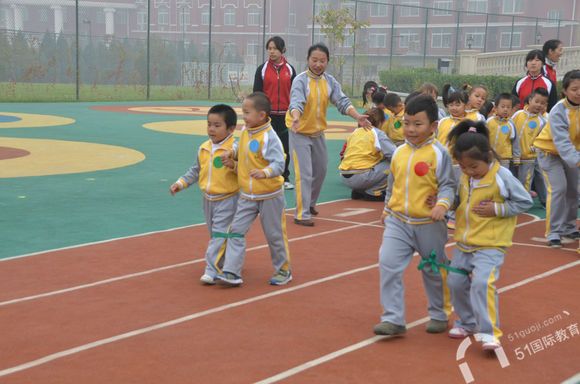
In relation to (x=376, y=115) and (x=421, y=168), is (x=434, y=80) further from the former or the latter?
(x=421, y=168)

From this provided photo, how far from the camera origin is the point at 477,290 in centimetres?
492

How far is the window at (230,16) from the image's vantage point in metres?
69.3

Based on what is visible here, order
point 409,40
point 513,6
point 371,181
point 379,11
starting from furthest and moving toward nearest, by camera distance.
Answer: point 379,11
point 513,6
point 409,40
point 371,181

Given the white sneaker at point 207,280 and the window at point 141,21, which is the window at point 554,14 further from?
the white sneaker at point 207,280

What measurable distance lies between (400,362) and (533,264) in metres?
2.98

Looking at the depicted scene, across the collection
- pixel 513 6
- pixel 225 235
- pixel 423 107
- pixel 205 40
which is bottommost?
pixel 225 235

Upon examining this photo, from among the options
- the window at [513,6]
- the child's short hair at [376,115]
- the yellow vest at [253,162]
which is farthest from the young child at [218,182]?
the window at [513,6]

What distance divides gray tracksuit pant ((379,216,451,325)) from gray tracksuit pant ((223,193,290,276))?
142 cm

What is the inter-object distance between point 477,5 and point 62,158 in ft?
195

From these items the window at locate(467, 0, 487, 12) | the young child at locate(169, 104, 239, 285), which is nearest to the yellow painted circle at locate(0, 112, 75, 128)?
the young child at locate(169, 104, 239, 285)

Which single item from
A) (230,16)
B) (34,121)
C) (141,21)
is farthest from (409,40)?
(34,121)

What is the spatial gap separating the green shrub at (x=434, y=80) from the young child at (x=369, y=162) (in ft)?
65.1

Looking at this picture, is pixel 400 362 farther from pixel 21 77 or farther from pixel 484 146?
pixel 21 77

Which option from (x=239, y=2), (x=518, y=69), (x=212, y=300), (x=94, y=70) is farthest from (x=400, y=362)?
(x=239, y=2)
